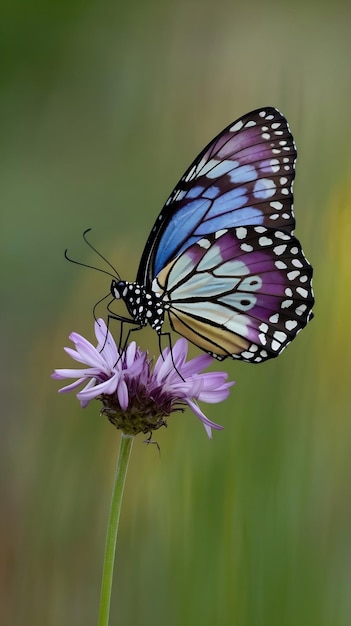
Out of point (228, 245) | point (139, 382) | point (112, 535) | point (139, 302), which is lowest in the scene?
point (112, 535)

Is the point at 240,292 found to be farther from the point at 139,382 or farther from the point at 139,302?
the point at 139,382

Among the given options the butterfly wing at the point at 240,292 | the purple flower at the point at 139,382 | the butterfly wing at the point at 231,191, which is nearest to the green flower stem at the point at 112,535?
the purple flower at the point at 139,382

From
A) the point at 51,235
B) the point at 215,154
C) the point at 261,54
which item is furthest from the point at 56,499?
the point at 261,54

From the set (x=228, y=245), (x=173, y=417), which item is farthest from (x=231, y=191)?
(x=173, y=417)

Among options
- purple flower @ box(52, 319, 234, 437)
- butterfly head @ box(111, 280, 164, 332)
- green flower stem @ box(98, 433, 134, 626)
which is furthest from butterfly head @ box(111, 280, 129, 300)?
green flower stem @ box(98, 433, 134, 626)

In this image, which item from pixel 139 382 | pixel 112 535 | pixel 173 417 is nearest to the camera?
pixel 112 535

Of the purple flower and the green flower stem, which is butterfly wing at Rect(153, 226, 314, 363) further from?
the green flower stem

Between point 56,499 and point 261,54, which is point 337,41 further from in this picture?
point 56,499

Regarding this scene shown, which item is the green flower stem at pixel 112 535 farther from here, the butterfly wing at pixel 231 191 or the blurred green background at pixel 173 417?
the butterfly wing at pixel 231 191
